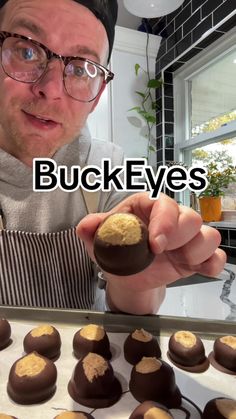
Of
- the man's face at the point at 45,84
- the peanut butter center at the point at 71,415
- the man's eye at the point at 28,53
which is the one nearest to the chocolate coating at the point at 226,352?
the peanut butter center at the point at 71,415

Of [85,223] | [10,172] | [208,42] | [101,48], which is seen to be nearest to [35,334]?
[85,223]

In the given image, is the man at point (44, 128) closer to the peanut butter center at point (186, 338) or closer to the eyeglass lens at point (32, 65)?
the eyeglass lens at point (32, 65)

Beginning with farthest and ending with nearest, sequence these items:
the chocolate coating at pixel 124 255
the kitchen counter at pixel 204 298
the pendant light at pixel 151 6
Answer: the pendant light at pixel 151 6
the kitchen counter at pixel 204 298
the chocolate coating at pixel 124 255

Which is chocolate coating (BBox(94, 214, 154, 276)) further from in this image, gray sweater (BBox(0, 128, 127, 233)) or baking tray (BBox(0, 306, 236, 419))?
gray sweater (BBox(0, 128, 127, 233))

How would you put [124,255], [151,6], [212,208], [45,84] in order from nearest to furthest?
[124,255]
[45,84]
[151,6]
[212,208]

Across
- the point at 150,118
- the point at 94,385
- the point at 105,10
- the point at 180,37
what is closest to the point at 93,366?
the point at 94,385

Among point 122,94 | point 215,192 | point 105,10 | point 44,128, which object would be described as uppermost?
point 122,94

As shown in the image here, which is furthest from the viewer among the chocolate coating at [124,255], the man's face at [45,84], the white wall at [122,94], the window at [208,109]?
the white wall at [122,94]

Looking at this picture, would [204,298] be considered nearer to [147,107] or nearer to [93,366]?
[93,366]
